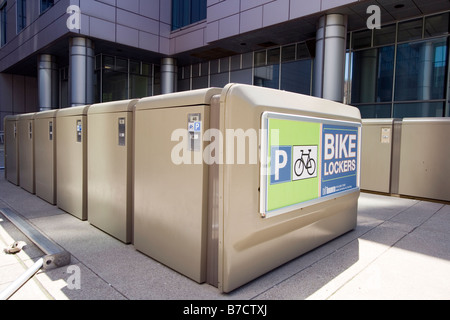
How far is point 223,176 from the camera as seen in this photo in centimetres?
252

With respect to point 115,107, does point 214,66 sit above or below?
above

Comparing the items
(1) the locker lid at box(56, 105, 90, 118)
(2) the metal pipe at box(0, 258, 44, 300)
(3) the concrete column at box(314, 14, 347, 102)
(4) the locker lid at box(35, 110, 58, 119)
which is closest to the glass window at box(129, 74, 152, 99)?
(3) the concrete column at box(314, 14, 347, 102)

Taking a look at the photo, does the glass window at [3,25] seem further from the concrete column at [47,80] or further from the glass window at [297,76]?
the glass window at [297,76]

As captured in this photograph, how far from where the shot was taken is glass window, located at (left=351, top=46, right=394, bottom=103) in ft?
42.1

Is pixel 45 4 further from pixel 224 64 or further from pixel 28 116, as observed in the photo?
pixel 28 116

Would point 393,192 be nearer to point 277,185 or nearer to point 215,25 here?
point 277,185

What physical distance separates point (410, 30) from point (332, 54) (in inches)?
135

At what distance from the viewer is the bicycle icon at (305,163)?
10.1 ft

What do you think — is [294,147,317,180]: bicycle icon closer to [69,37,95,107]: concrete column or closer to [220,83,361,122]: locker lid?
[220,83,361,122]: locker lid

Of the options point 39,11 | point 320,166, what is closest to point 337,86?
point 320,166

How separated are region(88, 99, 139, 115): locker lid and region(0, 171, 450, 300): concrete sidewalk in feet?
4.93

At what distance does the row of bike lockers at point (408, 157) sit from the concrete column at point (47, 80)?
18.1m

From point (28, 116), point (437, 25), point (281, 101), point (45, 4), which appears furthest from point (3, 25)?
point (281, 101)

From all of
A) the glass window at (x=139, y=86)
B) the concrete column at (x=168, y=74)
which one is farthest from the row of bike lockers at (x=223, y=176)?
the glass window at (x=139, y=86)
